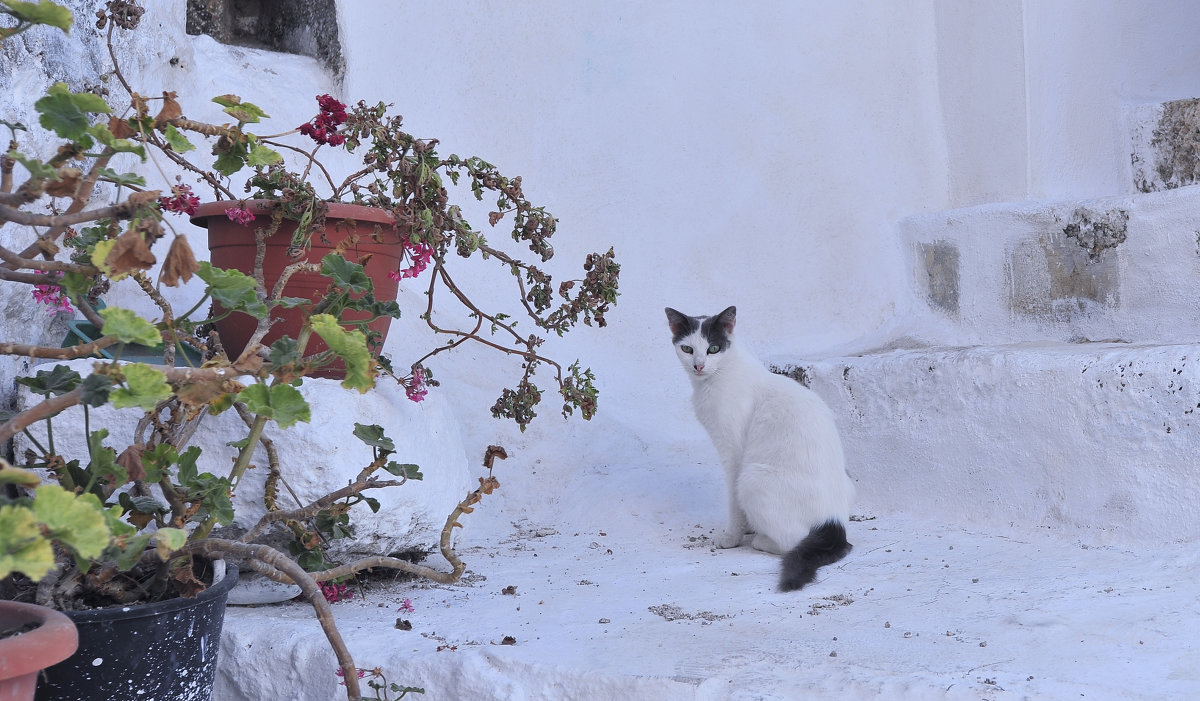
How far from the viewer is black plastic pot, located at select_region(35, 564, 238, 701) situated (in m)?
1.43

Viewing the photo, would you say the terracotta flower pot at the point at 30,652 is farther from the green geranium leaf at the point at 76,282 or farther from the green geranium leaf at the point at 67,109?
the green geranium leaf at the point at 67,109

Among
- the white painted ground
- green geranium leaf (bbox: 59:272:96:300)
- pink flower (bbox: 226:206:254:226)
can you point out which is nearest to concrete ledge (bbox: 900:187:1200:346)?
the white painted ground

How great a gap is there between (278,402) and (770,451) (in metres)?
1.80

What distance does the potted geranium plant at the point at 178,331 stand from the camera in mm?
1160

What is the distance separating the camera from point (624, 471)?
11.3 ft

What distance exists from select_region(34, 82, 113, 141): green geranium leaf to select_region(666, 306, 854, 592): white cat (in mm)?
1808

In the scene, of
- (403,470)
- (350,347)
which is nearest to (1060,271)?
(403,470)

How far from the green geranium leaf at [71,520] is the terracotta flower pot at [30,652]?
0.79 ft

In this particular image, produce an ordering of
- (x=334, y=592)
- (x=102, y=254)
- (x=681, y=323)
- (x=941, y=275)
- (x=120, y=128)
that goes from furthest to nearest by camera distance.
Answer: (x=941, y=275) → (x=681, y=323) → (x=334, y=592) → (x=120, y=128) → (x=102, y=254)

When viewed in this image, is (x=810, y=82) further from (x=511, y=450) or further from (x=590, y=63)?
(x=511, y=450)

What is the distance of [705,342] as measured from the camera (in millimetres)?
2992

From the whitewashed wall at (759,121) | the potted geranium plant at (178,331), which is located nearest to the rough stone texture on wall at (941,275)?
the whitewashed wall at (759,121)

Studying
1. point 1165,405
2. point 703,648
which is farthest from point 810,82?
point 703,648

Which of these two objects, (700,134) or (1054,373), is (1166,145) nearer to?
(1054,373)
